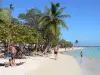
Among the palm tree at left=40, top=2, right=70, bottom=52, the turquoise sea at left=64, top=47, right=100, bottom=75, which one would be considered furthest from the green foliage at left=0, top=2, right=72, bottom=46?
the turquoise sea at left=64, top=47, right=100, bottom=75

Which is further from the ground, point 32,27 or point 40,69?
point 32,27

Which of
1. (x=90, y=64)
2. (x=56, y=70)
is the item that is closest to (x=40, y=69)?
(x=56, y=70)

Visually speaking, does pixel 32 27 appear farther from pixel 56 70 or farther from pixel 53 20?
pixel 56 70

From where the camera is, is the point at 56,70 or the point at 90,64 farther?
the point at 90,64

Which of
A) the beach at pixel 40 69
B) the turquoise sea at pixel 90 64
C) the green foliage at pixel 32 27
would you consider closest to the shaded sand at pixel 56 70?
the beach at pixel 40 69

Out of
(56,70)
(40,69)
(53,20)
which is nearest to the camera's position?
(40,69)

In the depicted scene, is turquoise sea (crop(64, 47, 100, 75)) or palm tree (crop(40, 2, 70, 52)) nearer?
turquoise sea (crop(64, 47, 100, 75))

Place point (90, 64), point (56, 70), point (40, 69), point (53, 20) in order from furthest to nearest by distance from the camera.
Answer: point (53, 20) < point (90, 64) < point (56, 70) < point (40, 69)

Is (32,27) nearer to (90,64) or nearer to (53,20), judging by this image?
(53,20)

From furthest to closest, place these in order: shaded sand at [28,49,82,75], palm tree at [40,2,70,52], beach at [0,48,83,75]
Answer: palm tree at [40,2,70,52]
shaded sand at [28,49,82,75]
beach at [0,48,83,75]

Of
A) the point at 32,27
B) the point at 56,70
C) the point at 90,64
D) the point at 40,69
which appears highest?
the point at 32,27

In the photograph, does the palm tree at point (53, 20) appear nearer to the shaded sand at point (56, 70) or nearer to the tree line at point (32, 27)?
the tree line at point (32, 27)

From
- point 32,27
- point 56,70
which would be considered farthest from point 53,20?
point 56,70

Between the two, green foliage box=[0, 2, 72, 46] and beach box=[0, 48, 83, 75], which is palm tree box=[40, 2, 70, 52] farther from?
beach box=[0, 48, 83, 75]
